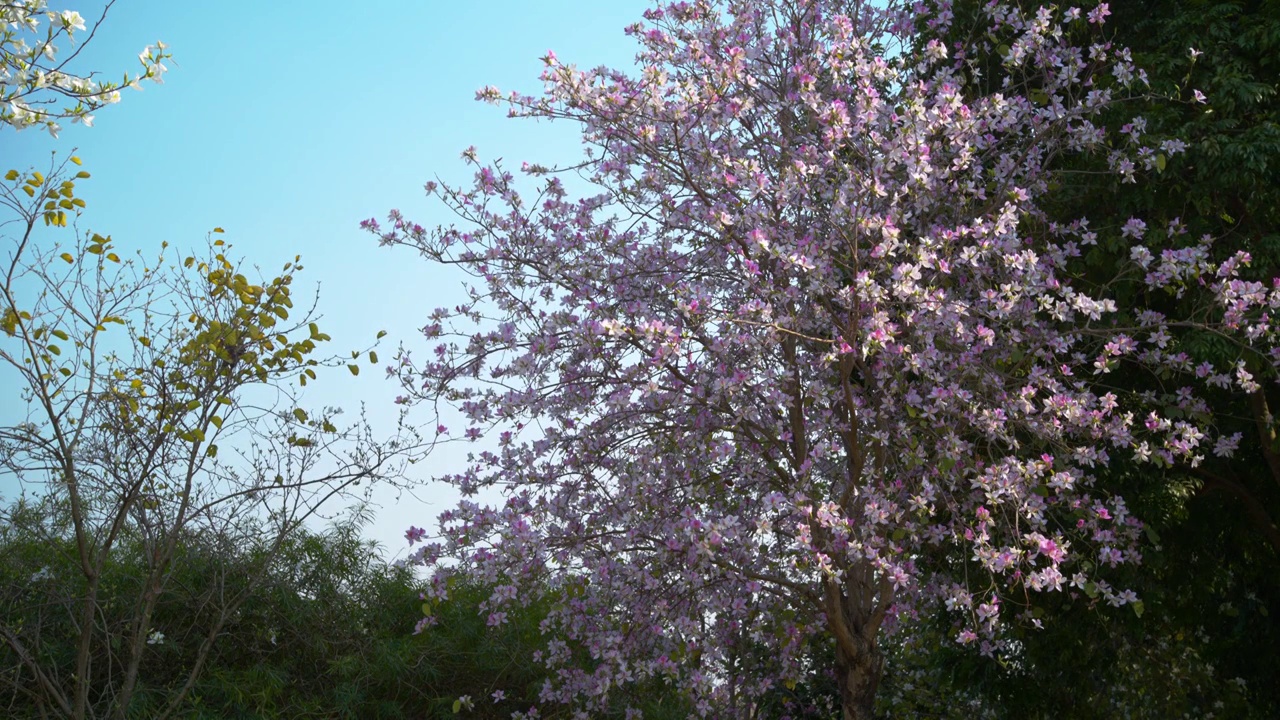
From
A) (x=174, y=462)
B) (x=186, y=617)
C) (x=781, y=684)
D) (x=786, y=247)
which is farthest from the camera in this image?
(x=781, y=684)

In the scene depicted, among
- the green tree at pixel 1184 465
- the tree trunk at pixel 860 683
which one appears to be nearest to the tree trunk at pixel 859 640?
the tree trunk at pixel 860 683

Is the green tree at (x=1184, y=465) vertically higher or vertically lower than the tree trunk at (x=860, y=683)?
higher

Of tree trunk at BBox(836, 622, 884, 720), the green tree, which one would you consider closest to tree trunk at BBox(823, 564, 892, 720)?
tree trunk at BBox(836, 622, 884, 720)

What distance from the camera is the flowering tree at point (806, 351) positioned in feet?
21.4

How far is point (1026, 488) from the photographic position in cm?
648

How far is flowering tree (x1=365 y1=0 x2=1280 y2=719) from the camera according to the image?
654 cm

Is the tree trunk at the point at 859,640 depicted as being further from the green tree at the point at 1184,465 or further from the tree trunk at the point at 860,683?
the green tree at the point at 1184,465

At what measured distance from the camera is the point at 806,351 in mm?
7754

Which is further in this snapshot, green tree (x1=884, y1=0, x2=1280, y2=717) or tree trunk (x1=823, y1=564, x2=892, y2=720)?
tree trunk (x1=823, y1=564, x2=892, y2=720)

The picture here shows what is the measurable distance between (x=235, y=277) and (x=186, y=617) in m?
3.21

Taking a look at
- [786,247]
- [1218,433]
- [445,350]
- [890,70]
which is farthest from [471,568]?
[1218,433]

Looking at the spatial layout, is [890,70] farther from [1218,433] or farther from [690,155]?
[1218,433]

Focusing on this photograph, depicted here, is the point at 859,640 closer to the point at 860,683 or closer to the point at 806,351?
the point at 860,683

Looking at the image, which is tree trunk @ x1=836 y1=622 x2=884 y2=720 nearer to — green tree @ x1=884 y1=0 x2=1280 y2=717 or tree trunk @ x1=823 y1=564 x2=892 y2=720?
tree trunk @ x1=823 y1=564 x2=892 y2=720
